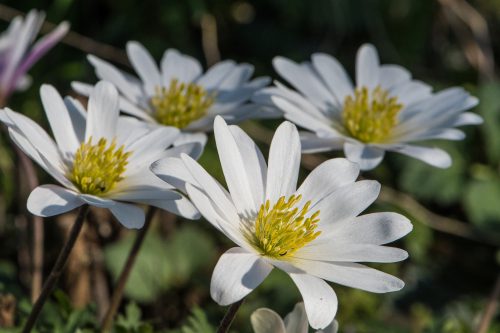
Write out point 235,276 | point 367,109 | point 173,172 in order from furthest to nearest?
point 367,109, point 173,172, point 235,276

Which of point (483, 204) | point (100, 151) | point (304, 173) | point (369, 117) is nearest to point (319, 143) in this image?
point (369, 117)

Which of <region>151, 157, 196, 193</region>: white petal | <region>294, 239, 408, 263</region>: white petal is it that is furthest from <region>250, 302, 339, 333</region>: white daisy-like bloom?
<region>151, 157, 196, 193</region>: white petal

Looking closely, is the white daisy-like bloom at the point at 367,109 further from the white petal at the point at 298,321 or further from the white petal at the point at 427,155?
the white petal at the point at 298,321

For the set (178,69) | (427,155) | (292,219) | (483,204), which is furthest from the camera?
(483,204)

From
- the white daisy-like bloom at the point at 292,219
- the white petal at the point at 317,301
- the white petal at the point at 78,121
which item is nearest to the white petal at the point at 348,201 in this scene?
the white daisy-like bloom at the point at 292,219

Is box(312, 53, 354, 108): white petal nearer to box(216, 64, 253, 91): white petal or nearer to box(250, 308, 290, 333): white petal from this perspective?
box(216, 64, 253, 91): white petal

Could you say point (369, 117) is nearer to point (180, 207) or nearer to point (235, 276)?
point (180, 207)

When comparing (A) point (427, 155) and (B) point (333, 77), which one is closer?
(A) point (427, 155)

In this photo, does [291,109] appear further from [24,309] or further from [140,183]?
[24,309]
